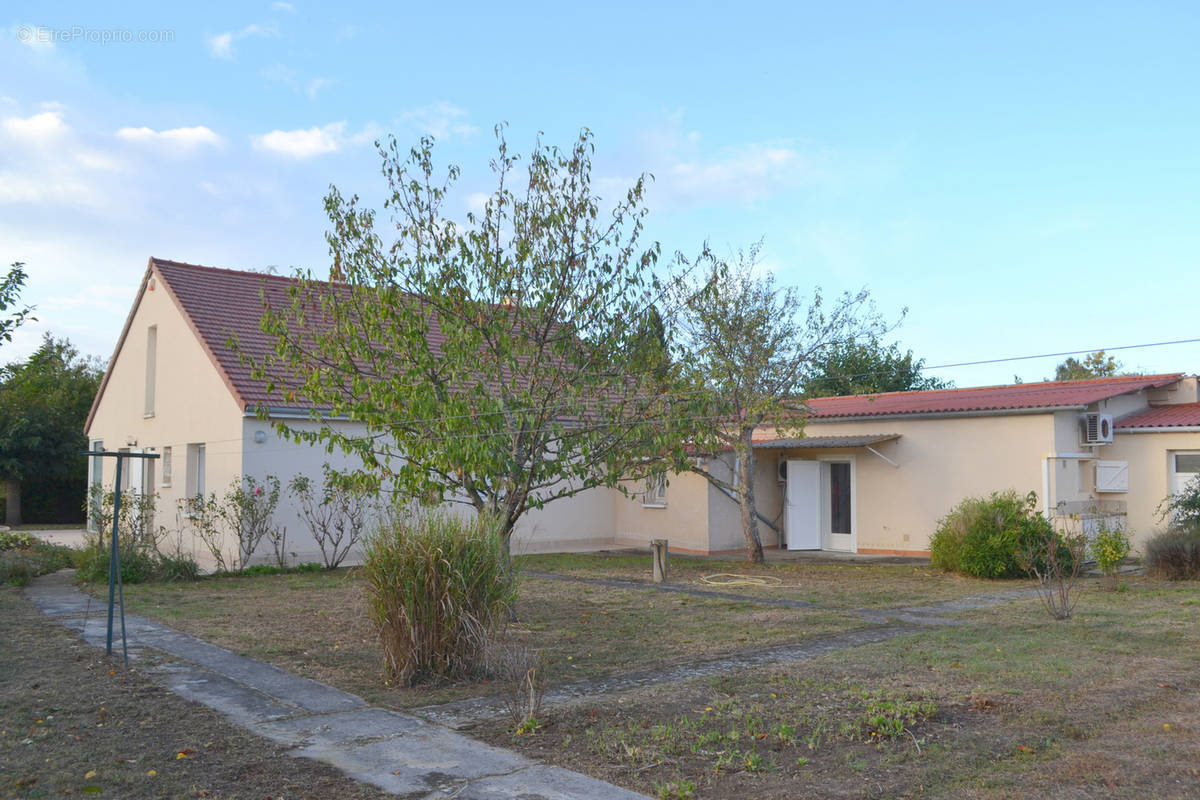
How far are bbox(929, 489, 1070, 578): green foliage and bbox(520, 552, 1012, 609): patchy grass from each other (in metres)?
0.25

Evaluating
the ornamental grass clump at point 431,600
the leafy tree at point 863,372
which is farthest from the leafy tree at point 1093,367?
the ornamental grass clump at point 431,600

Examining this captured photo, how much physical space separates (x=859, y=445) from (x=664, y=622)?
9541 mm

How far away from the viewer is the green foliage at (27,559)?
51.3 feet

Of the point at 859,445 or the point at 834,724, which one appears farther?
the point at 859,445

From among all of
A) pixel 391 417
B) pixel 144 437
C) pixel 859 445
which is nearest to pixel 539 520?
pixel 859 445

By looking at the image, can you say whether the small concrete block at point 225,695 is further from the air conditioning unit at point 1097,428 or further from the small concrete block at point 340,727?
the air conditioning unit at point 1097,428

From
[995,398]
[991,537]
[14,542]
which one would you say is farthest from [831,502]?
[14,542]

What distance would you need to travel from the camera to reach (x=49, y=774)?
562 cm

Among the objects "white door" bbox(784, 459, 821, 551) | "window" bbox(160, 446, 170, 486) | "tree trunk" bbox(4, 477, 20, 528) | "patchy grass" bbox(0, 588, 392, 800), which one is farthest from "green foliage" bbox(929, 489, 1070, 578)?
"tree trunk" bbox(4, 477, 20, 528)

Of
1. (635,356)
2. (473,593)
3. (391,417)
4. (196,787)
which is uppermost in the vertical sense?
(635,356)

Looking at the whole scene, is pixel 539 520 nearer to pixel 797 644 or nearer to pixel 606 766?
pixel 797 644

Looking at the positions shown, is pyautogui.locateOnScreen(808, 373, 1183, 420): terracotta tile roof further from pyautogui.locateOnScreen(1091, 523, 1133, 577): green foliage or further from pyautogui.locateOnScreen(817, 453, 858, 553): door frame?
pyautogui.locateOnScreen(1091, 523, 1133, 577): green foliage

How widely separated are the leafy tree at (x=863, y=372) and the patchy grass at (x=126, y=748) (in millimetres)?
8496

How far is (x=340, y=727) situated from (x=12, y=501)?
107 ft
